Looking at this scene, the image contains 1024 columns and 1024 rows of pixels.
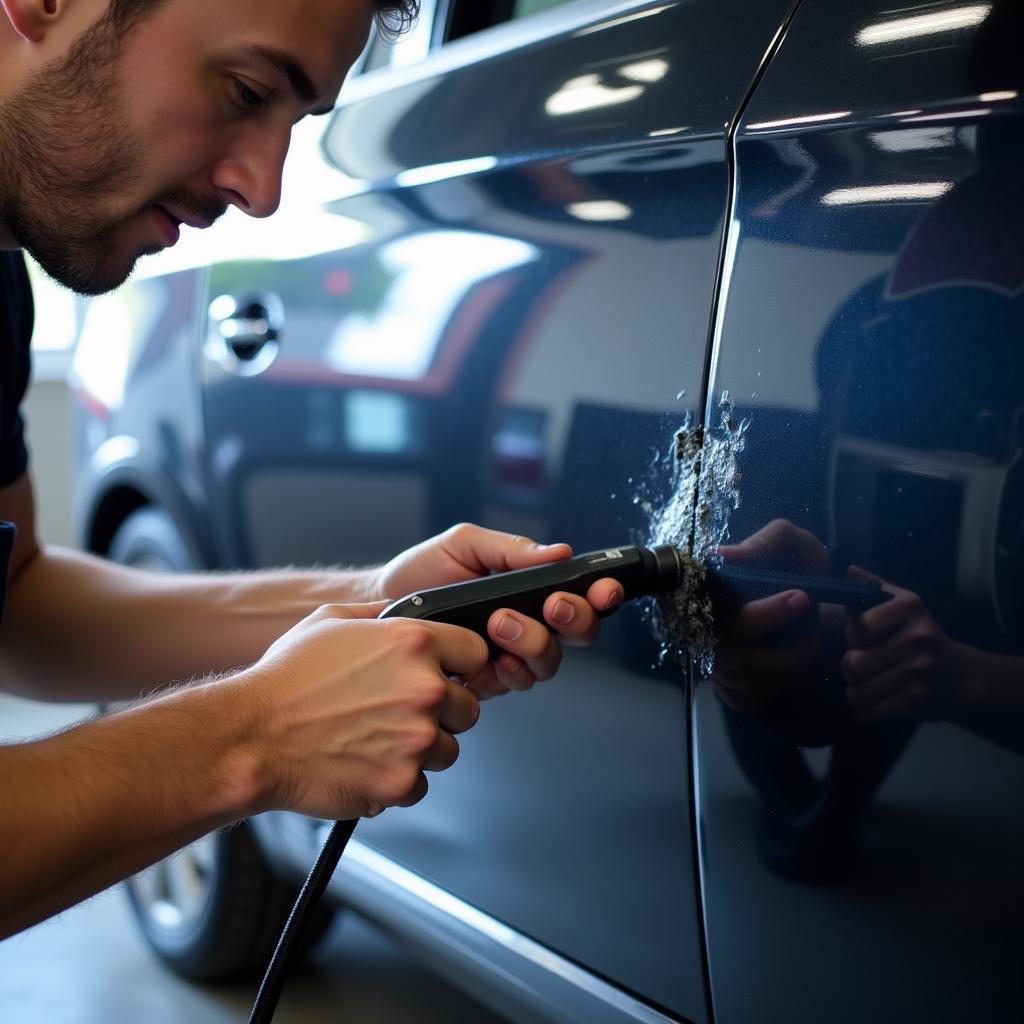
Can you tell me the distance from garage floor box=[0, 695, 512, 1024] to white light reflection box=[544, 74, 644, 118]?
1365 millimetres

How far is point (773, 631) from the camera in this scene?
1.00 meters

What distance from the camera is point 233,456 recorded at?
1.81 m

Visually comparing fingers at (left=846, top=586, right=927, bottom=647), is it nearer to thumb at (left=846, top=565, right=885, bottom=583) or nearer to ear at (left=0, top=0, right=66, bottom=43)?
thumb at (left=846, top=565, right=885, bottom=583)

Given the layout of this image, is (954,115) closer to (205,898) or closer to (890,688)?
(890,688)

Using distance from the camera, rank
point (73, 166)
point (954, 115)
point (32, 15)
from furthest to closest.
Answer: point (73, 166)
point (32, 15)
point (954, 115)

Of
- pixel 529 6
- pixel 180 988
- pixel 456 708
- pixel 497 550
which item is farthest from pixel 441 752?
pixel 180 988

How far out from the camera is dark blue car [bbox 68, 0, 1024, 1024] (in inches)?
34.1

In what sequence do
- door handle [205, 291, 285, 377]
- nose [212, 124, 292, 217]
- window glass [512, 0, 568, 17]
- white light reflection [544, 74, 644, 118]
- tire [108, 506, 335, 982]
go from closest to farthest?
white light reflection [544, 74, 644, 118], nose [212, 124, 292, 217], window glass [512, 0, 568, 17], door handle [205, 291, 285, 377], tire [108, 506, 335, 982]

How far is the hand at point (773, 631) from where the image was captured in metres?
0.96

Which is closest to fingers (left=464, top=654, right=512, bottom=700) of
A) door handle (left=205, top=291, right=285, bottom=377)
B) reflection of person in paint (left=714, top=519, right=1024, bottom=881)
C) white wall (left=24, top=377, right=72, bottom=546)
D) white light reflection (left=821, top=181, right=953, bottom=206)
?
reflection of person in paint (left=714, top=519, right=1024, bottom=881)

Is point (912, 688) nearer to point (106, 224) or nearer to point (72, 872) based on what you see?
point (72, 872)

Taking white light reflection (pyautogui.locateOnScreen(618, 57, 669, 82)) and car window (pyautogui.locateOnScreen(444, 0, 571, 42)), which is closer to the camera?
white light reflection (pyautogui.locateOnScreen(618, 57, 669, 82))

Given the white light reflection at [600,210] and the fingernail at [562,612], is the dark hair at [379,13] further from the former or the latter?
the fingernail at [562,612]

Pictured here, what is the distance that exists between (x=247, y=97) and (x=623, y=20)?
0.39 m
